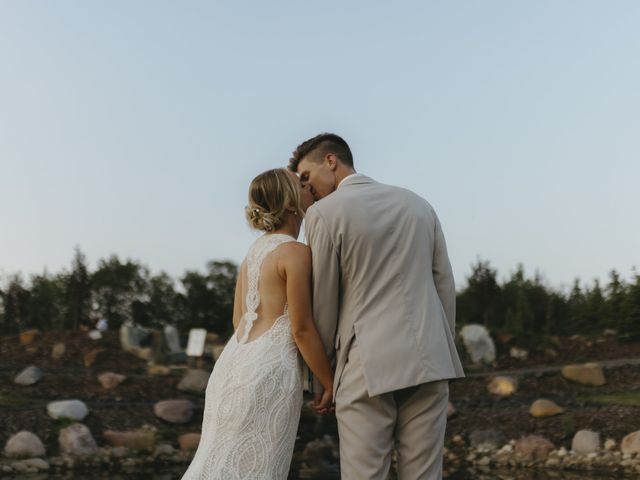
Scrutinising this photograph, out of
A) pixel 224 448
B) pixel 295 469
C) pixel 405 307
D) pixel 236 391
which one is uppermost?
pixel 405 307

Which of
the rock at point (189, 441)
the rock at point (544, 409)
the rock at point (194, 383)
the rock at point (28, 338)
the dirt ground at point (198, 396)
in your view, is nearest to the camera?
the rock at point (189, 441)

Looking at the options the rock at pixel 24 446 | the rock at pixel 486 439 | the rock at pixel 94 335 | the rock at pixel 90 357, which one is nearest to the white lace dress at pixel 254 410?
the rock at pixel 24 446

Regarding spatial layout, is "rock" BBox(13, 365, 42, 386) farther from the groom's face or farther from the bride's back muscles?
the groom's face

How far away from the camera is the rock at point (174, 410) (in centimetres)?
963

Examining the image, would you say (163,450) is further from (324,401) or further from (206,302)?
(206,302)

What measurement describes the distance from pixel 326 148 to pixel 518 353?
1079 cm

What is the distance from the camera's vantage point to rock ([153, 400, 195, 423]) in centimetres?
963

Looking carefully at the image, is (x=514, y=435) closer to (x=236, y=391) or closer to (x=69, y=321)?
(x=236, y=391)

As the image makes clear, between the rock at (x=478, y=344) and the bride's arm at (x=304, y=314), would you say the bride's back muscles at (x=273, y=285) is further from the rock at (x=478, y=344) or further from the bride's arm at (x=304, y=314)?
the rock at (x=478, y=344)

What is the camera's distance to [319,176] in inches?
131

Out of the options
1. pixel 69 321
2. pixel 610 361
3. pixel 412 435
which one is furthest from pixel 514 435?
pixel 69 321

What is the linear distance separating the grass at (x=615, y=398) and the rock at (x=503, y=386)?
965 millimetres

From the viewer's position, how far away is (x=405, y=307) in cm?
290

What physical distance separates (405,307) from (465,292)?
46.9ft
